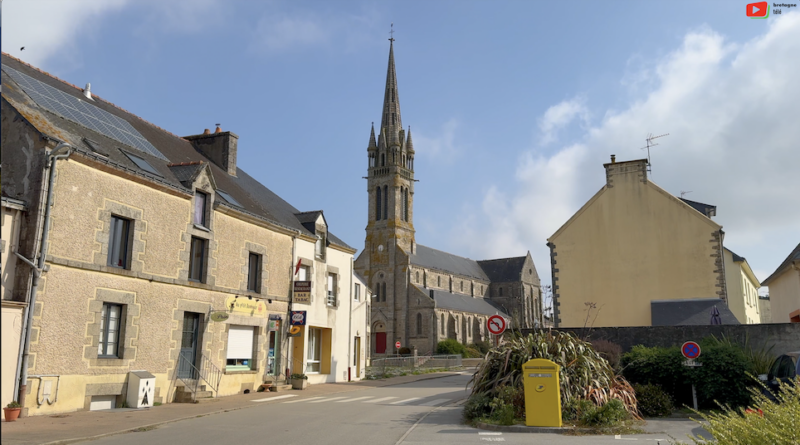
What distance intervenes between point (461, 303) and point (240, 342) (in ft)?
188

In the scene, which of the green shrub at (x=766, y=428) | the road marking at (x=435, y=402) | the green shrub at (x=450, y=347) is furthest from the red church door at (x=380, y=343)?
the green shrub at (x=766, y=428)

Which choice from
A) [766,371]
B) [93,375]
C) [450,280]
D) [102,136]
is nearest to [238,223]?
[102,136]

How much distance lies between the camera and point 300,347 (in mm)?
23688

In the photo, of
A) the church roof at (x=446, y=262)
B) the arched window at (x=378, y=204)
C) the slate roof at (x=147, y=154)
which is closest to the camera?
the slate roof at (x=147, y=154)

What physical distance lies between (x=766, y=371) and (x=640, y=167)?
1244 cm

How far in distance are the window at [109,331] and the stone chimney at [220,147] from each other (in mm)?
9991

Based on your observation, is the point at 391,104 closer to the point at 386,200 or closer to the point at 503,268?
the point at 386,200

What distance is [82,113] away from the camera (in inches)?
715

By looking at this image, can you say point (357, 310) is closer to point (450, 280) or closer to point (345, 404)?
point (345, 404)

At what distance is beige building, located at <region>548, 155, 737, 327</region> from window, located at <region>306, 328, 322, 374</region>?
10.0 metres

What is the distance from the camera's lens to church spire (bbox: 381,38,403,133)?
79938mm

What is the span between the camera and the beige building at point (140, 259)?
1385cm

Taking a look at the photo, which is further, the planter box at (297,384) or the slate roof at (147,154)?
the planter box at (297,384)

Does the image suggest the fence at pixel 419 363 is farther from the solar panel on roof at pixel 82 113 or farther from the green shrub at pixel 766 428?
the green shrub at pixel 766 428
